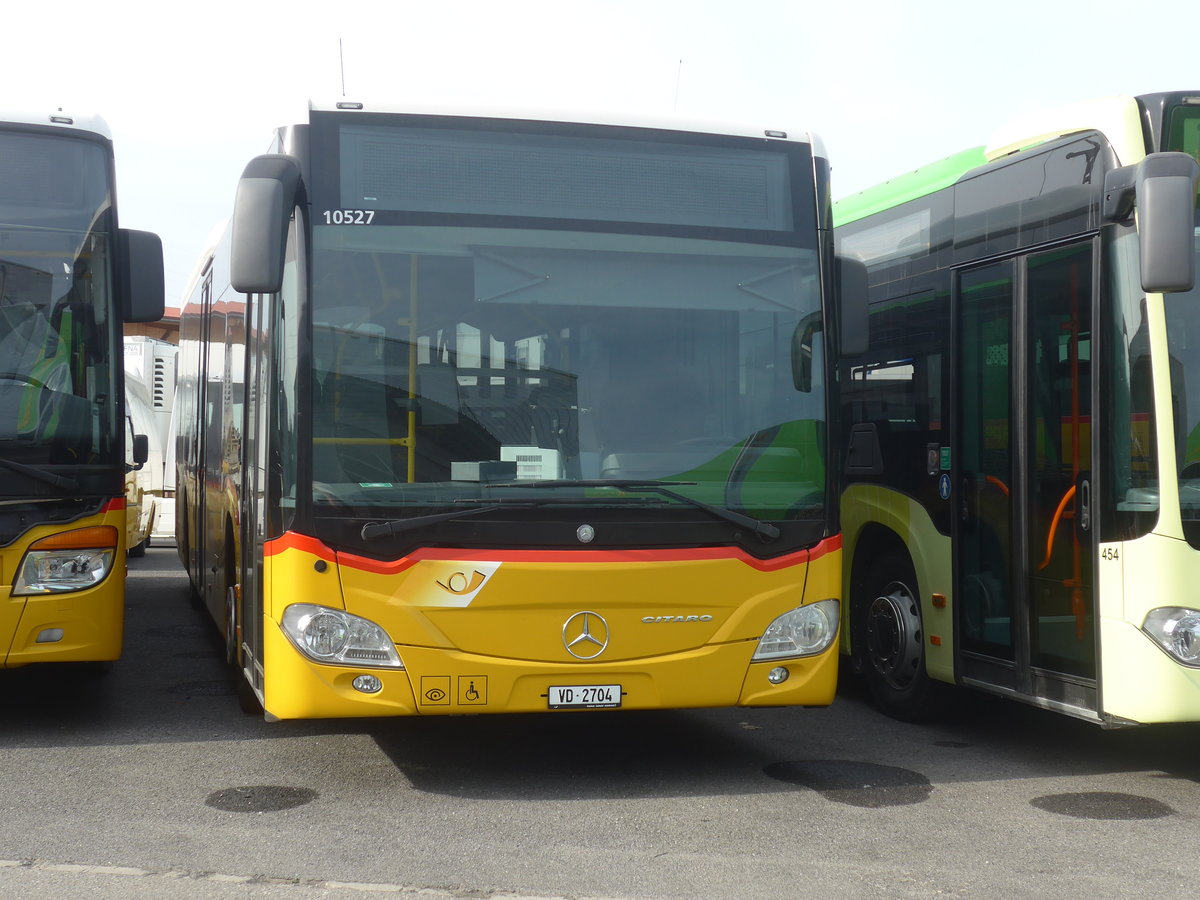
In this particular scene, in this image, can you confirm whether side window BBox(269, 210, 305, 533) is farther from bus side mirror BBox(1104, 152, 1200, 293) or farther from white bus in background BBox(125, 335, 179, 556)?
white bus in background BBox(125, 335, 179, 556)

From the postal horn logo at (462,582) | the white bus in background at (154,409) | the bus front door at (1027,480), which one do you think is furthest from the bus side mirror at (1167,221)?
the white bus in background at (154,409)

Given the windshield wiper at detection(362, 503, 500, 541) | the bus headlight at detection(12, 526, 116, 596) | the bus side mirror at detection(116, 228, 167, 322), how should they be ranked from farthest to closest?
the bus side mirror at detection(116, 228, 167, 322), the bus headlight at detection(12, 526, 116, 596), the windshield wiper at detection(362, 503, 500, 541)

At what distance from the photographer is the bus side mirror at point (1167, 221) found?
5961 mm

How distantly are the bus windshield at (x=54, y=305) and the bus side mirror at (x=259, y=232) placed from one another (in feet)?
6.45

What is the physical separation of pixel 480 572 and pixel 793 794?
1.78 metres

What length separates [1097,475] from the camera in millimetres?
6562

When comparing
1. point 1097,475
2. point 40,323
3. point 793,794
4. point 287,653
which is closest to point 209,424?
point 40,323

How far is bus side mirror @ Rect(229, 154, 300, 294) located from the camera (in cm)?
608

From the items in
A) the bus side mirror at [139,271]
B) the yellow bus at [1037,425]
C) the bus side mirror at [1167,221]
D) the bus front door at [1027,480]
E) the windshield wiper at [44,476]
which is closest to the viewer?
the bus side mirror at [1167,221]

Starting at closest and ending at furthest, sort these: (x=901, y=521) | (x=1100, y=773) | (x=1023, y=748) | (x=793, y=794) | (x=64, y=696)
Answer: (x=793, y=794), (x=1100, y=773), (x=1023, y=748), (x=901, y=521), (x=64, y=696)

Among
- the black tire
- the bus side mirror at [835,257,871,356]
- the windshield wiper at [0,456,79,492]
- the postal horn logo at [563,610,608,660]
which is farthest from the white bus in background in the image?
the bus side mirror at [835,257,871,356]

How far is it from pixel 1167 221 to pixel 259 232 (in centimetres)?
370

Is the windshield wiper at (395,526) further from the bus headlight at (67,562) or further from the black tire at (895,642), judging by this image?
the black tire at (895,642)

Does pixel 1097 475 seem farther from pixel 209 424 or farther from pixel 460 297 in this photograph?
pixel 209 424
